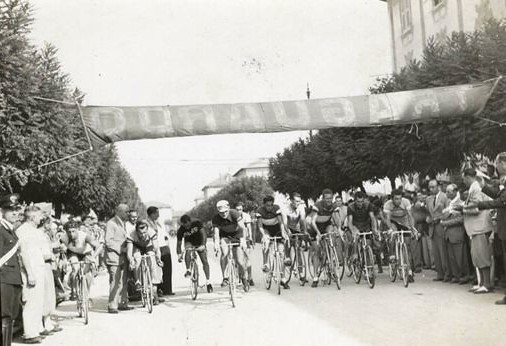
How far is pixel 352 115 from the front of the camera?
12.3 meters

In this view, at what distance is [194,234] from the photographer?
13891 mm

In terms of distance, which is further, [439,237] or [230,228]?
[439,237]

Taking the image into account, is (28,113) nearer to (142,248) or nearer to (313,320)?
(142,248)

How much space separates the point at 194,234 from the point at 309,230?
2.80 meters

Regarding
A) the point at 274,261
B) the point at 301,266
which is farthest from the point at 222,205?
the point at 301,266

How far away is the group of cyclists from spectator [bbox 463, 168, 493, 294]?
6.17 feet

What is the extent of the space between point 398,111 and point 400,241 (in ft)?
9.18

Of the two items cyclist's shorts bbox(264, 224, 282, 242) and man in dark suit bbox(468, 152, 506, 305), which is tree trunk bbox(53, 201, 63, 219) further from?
man in dark suit bbox(468, 152, 506, 305)

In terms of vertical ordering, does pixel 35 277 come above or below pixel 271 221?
below

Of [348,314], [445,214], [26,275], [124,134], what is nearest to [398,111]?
[445,214]

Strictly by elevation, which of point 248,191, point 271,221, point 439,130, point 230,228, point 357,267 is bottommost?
point 357,267

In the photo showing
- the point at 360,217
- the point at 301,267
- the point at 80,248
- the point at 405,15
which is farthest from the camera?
the point at 405,15

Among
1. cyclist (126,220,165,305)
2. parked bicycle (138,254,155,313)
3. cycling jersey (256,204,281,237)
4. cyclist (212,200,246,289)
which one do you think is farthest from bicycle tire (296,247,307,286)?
parked bicycle (138,254,155,313)

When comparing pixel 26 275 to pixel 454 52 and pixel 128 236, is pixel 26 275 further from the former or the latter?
pixel 454 52
